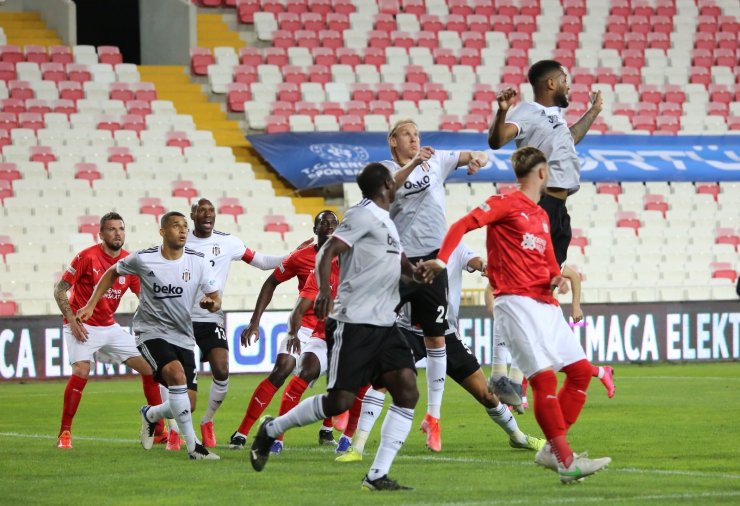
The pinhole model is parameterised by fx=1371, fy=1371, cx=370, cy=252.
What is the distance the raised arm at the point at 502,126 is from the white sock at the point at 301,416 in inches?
84.5

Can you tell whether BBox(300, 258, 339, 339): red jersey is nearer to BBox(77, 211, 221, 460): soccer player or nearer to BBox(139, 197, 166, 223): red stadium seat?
BBox(77, 211, 221, 460): soccer player

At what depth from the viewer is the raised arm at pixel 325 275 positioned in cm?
803

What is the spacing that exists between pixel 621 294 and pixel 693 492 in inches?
619

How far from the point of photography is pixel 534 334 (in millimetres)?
8227

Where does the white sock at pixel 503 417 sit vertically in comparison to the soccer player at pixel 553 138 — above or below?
below

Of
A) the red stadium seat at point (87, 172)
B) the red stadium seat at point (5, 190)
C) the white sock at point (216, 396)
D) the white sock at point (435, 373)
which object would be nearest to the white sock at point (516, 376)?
the white sock at point (435, 373)

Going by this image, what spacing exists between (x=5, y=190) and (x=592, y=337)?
1059 cm

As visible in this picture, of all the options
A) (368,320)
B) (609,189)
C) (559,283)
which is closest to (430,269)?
(368,320)

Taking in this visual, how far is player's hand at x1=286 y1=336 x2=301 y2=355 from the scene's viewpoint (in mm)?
11199

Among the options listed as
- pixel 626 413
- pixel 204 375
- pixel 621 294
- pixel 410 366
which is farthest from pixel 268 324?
pixel 410 366

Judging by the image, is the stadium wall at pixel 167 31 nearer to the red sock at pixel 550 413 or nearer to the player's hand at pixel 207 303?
the player's hand at pixel 207 303

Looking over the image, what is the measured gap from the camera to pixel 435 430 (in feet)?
34.2

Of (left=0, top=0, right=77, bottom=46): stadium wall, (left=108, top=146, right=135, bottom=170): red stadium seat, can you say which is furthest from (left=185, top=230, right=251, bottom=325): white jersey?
(left=0, top=0, right=77, bottom=46): stadium wall

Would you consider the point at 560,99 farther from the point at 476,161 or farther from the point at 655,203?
the point at 655,203
